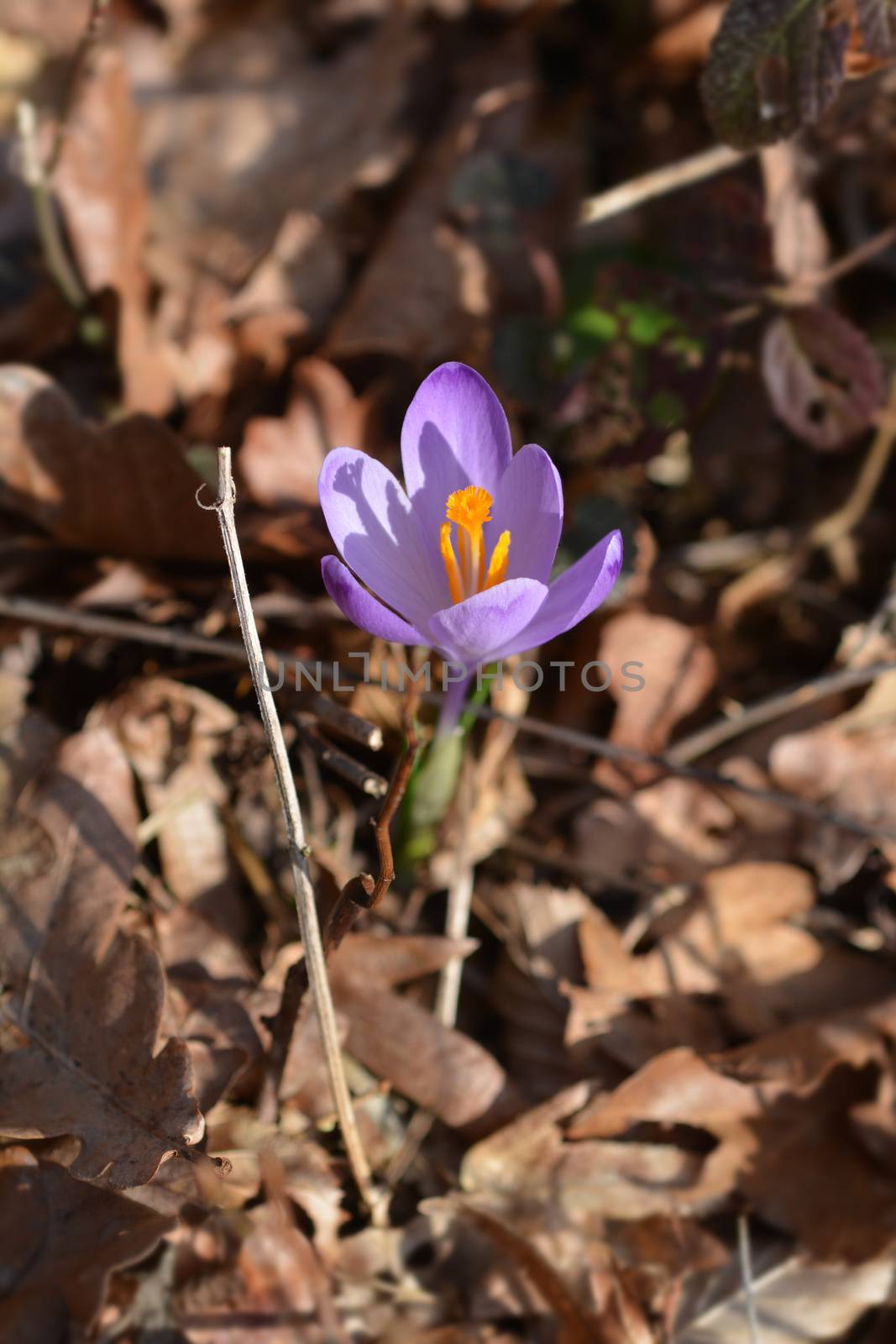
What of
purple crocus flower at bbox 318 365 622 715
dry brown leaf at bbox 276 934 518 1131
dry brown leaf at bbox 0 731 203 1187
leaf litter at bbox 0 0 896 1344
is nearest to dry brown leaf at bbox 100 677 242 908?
leaf litter at bbox 0 0 896 1344

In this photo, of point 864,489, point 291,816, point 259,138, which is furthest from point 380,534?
point 259,138

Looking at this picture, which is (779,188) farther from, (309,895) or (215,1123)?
(215,1123)

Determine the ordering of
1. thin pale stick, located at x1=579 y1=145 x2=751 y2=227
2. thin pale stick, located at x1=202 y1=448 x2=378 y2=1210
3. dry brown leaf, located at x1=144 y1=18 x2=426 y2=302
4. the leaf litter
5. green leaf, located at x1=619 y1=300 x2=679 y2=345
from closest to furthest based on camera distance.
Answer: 1. thin pale stick, located at x1=202 y1=448 x2=378 y2=1210
2. the leaf litter
3. green leaf, located at x1=619 y1=300 x2=679 y2=345
4. thin pale stick, located at x1=579 y1=145 x2=751 y2=227
5. dry brown leaf, located at x1=144 y1=18 x2=426 y2=302

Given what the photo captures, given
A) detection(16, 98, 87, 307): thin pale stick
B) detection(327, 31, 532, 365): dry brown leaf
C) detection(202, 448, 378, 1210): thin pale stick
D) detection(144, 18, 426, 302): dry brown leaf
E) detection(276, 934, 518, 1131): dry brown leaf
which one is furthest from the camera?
detection(144, 18, 426, 302): dry brown leaf

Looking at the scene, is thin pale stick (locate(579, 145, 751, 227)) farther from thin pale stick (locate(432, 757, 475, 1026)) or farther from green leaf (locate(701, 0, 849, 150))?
thin pale stick (locate(432, 757, 475, 1026))

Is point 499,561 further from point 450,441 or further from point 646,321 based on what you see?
point 646,321

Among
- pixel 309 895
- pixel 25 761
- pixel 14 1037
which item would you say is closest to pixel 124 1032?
pixel 14 1037
